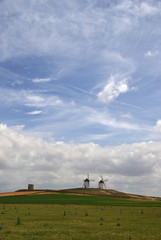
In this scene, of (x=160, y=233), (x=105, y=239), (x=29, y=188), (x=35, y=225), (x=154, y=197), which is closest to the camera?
(x=105, y=239)

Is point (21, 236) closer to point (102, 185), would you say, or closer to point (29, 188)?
point (29, 188)

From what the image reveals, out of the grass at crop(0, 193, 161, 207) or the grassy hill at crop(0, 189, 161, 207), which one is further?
the grassy hill at crop(0, 189, 161, 207)

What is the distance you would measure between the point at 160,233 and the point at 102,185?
395ft

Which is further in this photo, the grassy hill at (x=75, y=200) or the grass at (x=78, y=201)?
the grassy hill at (x=75, y=200)

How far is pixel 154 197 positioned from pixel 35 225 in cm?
9802

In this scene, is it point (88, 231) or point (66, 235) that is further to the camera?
point (88, 231)

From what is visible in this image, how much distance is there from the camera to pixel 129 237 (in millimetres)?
16891

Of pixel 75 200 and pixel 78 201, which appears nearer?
pixel 78 201

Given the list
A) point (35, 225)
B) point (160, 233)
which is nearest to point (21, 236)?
point (35, 225)

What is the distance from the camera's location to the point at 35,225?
22406 millimetres

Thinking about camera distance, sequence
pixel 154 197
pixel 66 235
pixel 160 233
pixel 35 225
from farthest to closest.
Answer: pixel 154 197 < pixel 35 225 < pixel 160 233 < pixel 66 235

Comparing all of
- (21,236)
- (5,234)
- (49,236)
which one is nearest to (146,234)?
(49,236)

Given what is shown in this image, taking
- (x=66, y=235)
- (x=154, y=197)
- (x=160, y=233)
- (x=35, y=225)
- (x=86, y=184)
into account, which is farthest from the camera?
(x=86, y=184)

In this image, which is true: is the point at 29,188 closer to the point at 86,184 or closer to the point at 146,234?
the point at 86,184
